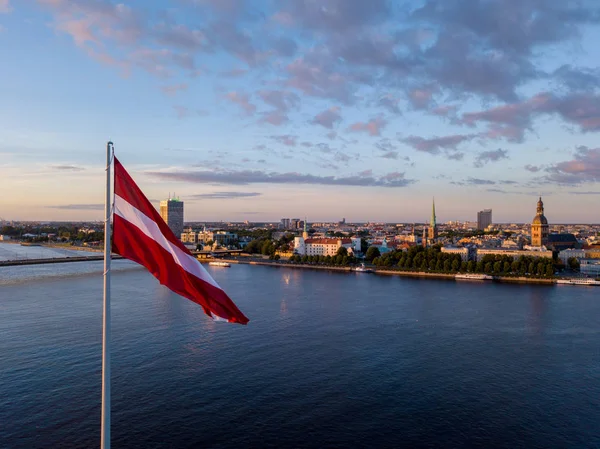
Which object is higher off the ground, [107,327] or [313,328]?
[107,327]

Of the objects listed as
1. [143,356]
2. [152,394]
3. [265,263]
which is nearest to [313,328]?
[143,356]

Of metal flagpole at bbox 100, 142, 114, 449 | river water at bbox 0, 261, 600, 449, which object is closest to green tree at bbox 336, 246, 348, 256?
river water at bbox 0, 261, 600, 449

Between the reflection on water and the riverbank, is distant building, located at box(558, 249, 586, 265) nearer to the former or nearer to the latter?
the riverbank

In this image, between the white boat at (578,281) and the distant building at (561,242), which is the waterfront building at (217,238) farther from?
the white boat at (578,281)

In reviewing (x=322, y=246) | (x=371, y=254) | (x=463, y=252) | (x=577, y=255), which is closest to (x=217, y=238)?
(x=322, y=246)

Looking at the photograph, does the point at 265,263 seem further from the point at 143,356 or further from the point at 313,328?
the point at 143,356

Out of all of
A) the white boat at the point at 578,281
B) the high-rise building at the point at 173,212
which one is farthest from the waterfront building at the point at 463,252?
the high-rise building at the point at 173,212
